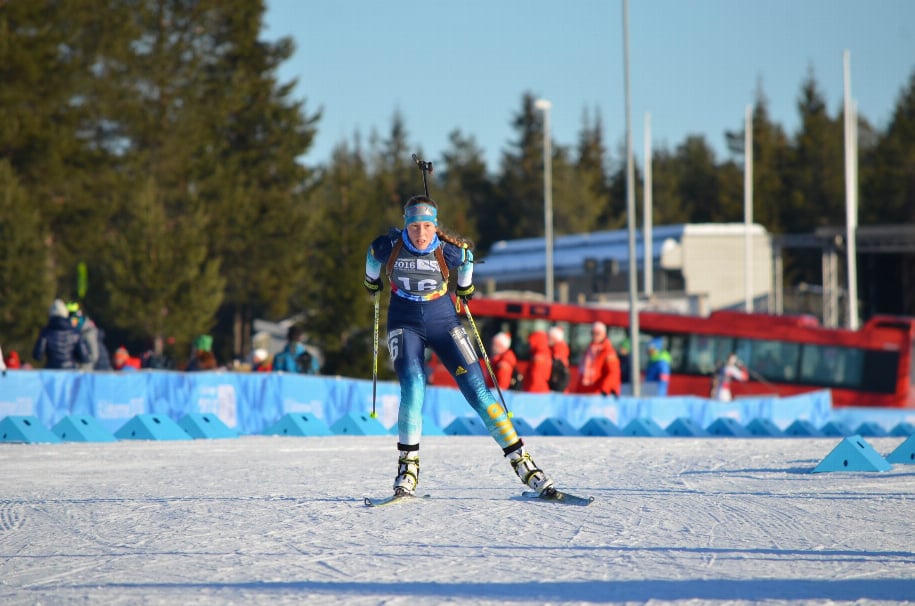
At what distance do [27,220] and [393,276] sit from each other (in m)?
34.0

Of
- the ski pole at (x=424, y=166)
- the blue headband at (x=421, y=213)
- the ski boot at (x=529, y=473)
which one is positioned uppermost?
the ski pole at (x=424, y=166)

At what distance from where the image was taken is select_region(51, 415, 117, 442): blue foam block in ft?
43.8

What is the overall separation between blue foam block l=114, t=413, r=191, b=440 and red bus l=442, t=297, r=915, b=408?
17490 mm

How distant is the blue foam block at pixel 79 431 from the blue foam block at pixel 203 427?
99cm

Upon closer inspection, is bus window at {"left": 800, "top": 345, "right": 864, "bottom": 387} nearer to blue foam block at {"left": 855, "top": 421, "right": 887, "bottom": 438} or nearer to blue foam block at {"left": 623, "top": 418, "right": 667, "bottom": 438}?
blue foam block at {"left": 855, "top": 421, "right": 887, "bottom": 438}

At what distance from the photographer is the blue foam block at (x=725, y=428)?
58.4ft

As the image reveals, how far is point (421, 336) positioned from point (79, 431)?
682 centimetres

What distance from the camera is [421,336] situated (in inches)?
299

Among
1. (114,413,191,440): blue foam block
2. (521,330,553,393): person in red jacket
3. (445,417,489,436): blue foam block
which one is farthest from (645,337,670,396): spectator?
(114,413,191,440): blue foam block

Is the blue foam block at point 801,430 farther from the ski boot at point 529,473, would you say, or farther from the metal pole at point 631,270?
the ski boot at point 529,473

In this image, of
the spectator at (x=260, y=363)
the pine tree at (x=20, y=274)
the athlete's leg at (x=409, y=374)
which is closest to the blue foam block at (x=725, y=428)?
the spectator at (x=260, y=363)

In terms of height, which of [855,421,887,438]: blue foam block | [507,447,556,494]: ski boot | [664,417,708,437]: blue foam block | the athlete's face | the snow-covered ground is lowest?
[855,421,887,438]: blue foam block

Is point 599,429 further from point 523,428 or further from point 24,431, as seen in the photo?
point 24,431

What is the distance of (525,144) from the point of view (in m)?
96.9
